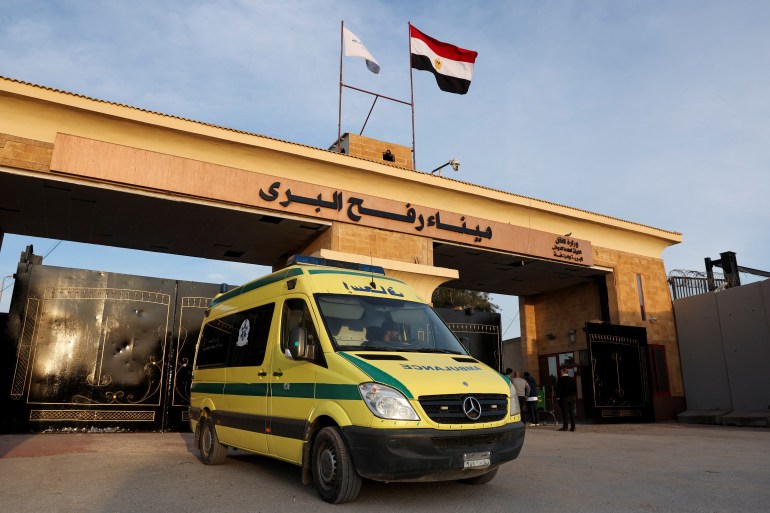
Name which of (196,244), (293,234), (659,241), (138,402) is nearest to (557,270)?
(659,241)

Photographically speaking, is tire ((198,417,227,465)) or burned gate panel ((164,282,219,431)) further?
burned gate panel ((164,282,219,431))

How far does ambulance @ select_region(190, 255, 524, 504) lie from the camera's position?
183 inches

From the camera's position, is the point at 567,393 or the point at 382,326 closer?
the point at 382,326

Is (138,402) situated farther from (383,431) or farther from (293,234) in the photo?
(383,431)

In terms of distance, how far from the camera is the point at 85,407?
12.0 m

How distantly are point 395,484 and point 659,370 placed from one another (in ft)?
56.3

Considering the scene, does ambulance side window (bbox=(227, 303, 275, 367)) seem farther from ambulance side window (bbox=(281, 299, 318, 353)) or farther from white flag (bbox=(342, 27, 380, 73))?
white flag (bbox=(342, 27, 380, 73))

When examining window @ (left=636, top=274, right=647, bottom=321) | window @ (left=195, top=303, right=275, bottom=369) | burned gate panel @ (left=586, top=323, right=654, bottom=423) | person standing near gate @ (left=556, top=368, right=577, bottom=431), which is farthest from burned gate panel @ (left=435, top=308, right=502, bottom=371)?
window @ (left=195, top=303, right=275, bottom=369)

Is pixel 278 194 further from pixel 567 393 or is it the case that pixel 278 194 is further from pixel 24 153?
pixel 567 393

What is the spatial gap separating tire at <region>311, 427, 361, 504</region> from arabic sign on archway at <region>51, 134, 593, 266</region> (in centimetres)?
927

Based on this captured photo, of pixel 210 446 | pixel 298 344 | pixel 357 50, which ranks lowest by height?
pixel 210 446

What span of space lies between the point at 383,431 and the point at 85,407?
10.1 m

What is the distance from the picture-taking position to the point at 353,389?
4.79m

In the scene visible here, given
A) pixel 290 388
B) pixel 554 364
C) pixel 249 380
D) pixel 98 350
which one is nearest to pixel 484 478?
pixel 290 388
